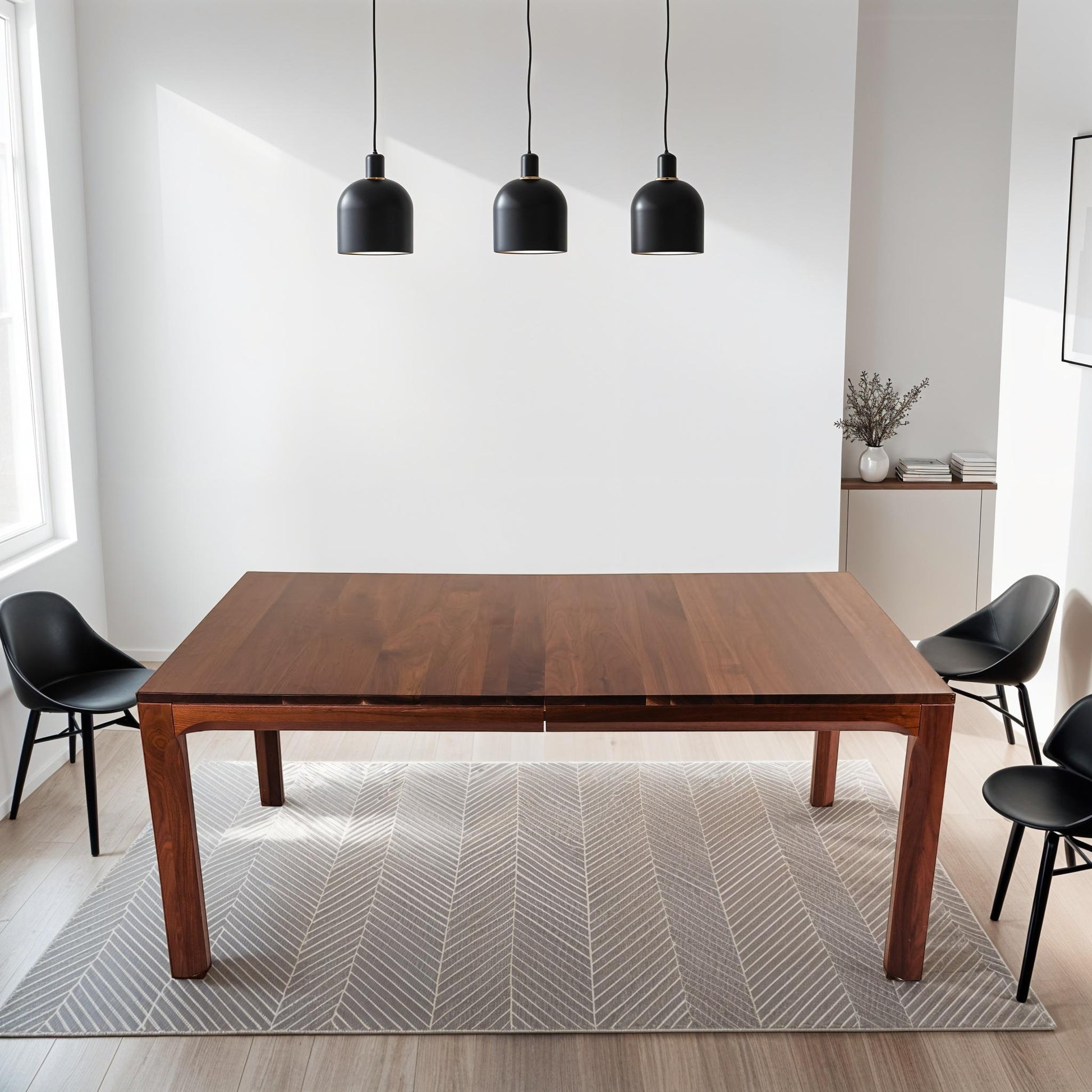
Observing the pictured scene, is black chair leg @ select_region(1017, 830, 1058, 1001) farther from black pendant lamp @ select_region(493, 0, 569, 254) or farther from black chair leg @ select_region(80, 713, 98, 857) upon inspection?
black chair leg @ select_region(80, 713, 98, 857)

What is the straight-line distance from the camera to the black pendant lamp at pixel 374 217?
3018 millimetres

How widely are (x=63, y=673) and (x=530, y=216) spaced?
2.37m

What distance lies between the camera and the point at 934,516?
5535mm

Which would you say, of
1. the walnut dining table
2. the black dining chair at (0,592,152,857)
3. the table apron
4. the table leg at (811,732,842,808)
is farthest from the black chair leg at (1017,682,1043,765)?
the black dining chair at (0,592,152,857)

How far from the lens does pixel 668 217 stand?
10.00 feet

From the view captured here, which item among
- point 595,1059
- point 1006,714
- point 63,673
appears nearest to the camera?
point 595,1059

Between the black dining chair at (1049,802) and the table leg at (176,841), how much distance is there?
2143mm

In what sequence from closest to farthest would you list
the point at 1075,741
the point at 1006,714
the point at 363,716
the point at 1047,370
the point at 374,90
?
the point at 363,716 < the point at 1075,741 < the point at 374,90 < the point at 1006,714 < the point at 1047,370

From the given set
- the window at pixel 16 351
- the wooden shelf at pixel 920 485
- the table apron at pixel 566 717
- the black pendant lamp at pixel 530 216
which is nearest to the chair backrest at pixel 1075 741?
the table apron at pixel 566 717

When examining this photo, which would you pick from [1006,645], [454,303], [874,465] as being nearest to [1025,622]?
[1006,645]

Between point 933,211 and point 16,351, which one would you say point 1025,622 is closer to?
point 933,211

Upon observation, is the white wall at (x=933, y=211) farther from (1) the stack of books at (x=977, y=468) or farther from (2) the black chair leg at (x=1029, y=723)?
(2) the black chair leg at (x=1029, y=723)

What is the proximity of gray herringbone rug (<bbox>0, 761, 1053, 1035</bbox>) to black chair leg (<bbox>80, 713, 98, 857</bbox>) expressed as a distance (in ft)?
0.42

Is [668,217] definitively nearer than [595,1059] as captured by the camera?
No
